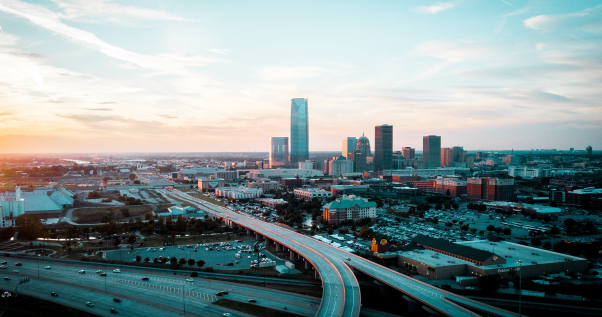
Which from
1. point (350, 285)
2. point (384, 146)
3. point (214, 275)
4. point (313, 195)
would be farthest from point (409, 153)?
point (350, 285)

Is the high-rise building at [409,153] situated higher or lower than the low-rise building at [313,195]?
higher

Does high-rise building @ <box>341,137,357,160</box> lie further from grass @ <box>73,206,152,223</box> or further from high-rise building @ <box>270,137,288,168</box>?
grass @ <box>73,206,152,223</box>

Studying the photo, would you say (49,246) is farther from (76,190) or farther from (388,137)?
(388,137)

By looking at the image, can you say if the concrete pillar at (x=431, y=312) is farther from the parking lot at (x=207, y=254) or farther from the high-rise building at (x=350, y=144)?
the high-rise building at (x=350, y=144)

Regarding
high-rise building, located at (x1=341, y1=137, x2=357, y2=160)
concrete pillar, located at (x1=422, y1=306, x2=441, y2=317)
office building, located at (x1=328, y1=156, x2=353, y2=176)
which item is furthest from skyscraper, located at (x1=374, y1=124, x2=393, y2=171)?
concrete pillar, located at (x1=422, y1=306, x2=441, y2=317)

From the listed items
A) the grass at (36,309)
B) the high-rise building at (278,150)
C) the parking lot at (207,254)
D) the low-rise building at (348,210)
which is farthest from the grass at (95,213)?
the high-rise building at (278,150)
